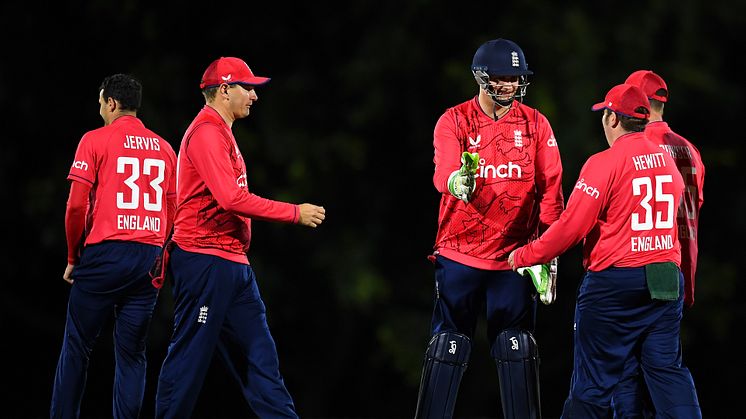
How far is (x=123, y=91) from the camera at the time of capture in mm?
6543

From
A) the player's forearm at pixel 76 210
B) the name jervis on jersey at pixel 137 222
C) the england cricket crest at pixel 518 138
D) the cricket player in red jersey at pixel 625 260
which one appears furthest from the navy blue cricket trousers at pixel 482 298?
the player's forearm at pixel 76 210

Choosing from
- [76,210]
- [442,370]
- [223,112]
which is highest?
[223,112]

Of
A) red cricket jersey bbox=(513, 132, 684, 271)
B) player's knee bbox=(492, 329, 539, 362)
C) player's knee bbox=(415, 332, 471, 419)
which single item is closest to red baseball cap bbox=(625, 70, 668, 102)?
red cricket jersey bbox=(513, 132, 684, 271)

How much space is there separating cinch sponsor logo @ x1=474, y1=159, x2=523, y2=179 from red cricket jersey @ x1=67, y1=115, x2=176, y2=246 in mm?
1680

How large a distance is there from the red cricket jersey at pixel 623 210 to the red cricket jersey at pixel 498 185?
0.23m

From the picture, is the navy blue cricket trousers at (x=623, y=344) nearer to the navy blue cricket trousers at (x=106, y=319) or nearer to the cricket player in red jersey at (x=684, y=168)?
the cricket player in red jersey at (x=684, y=168)

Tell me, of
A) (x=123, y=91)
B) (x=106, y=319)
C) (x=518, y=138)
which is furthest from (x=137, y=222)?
(x=518, y=138)

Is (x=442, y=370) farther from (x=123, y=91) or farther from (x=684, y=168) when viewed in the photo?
(x=123, y=91)

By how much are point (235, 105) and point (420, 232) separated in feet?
25.2

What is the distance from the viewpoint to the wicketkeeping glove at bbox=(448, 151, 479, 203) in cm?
561

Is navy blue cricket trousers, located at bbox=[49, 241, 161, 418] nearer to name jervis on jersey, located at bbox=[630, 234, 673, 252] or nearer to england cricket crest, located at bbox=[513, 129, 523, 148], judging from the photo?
england cricket crest, located at bbox=[513, 129, 523, 148]

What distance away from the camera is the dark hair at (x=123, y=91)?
654cm

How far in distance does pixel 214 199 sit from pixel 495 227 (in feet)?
4.37

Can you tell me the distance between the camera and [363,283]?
12234 mm
